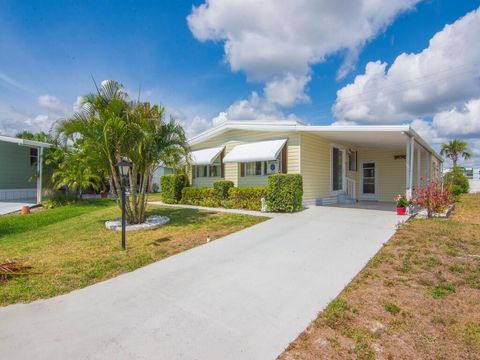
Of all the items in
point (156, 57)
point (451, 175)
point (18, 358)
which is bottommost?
point (18, 358)

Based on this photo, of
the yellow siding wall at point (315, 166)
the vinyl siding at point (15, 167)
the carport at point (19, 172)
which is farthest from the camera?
the vinyl siding at point (15, 167)

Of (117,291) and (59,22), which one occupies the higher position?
(59,22)

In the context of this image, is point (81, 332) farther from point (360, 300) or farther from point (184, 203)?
point (184, 203)

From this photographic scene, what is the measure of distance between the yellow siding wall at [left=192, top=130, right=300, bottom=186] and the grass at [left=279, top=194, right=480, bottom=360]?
6790mm

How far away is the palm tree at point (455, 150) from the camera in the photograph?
3672 cm

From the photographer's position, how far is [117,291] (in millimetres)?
4129

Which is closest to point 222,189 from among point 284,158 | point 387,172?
point 284,158

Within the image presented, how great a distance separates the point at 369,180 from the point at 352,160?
1726 millimetres

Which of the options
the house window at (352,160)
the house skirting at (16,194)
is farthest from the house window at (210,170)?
the house skirting at (16,194)

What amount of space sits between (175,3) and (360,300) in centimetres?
1125

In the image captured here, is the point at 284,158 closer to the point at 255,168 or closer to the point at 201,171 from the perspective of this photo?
the point at 255,168

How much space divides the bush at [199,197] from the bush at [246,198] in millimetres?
1006

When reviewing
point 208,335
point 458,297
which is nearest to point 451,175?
point 458,297

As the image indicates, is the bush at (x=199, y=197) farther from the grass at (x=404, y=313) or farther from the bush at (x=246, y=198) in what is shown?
the grass at (x=404, y=313)
